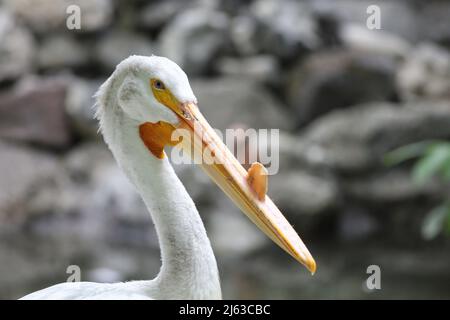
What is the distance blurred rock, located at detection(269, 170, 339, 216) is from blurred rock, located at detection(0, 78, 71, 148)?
2190 mm

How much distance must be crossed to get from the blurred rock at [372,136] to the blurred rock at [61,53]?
9.09ft

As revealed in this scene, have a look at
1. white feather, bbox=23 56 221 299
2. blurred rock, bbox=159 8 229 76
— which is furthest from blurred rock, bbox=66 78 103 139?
white feather, bbox=23 56 221 299

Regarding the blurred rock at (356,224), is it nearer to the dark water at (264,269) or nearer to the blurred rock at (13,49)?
the dark water at (264,269)

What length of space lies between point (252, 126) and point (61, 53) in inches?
93.4

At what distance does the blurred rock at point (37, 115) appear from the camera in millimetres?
7582

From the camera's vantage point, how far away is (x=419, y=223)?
22.8 ft

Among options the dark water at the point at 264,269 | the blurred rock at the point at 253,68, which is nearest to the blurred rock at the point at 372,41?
the blurred rock at the point at 253,68

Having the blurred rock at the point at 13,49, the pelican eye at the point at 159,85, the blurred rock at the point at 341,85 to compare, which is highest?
the blurred rock at the point at 13,49

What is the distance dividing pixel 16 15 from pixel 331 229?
4081 millimetres

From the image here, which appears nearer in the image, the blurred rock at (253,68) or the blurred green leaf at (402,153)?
the blurred green leaf at (402,153)
